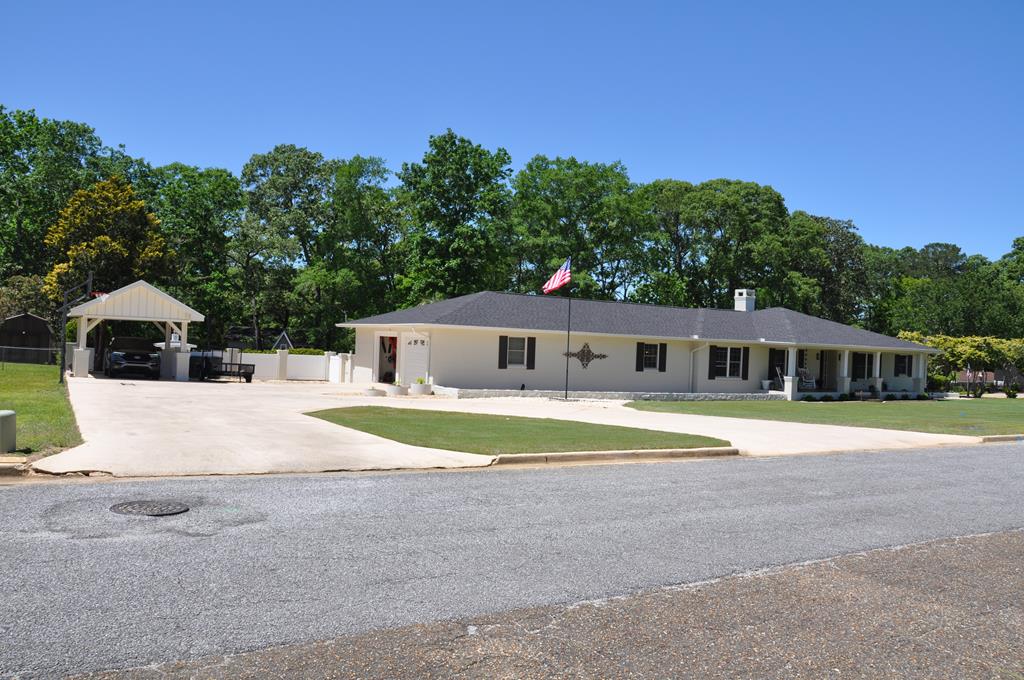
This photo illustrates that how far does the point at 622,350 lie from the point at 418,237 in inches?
765

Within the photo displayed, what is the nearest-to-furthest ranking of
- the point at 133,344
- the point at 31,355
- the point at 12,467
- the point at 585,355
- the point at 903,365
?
the point at 12,467, the point at 133,344, the point at 585,355, the point at 903,365, the point at 31,355

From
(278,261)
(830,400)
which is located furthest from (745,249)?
(278,261)

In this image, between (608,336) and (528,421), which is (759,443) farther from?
(608,336)

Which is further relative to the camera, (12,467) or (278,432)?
(278,432)

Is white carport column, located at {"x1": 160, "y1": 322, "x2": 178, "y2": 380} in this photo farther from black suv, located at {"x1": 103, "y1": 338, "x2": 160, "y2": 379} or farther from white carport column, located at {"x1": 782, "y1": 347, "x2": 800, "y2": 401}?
white carport column, located at {"x1": 782, "y1": 347, "x2": 800, "y2": 401}

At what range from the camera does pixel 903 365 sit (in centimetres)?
4394

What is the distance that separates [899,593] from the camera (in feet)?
20.9

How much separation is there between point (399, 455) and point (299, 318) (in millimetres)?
44793

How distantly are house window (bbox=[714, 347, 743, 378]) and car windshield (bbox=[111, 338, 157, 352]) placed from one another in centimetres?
2526

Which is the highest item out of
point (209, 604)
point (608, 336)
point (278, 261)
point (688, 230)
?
point (688, 230)

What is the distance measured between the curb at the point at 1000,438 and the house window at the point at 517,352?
57.0 feet

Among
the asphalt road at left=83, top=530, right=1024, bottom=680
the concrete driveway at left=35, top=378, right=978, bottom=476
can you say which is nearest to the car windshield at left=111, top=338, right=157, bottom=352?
the concrete driveway at left=35, top=378, right=978, bottom=476

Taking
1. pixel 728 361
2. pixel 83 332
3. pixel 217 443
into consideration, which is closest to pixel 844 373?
pixel 728 361

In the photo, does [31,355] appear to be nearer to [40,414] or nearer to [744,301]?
[40,414]
